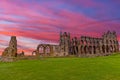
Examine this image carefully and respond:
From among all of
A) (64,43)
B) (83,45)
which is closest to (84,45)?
(83,45)

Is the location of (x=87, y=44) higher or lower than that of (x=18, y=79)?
higher

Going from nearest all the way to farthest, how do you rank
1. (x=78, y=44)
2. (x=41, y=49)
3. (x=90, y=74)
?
(x=90, y=74)
(x=41, y=49)
(x=78, y=44)

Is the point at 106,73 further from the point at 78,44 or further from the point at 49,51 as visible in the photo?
the point at 78,44

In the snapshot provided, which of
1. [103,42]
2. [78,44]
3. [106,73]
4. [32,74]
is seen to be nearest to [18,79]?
[32,74]

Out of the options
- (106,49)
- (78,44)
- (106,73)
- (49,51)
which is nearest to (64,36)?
(78,44)

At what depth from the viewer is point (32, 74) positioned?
26547 millimetres

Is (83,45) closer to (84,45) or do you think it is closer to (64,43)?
(84,45)

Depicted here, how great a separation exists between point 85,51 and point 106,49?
44.5 feet

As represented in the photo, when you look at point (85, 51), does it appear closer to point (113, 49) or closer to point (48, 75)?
point (113, 49)

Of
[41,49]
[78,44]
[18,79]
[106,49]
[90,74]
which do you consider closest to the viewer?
[18,79]

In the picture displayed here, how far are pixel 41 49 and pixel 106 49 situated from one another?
136 feet

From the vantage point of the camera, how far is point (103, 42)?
424ft

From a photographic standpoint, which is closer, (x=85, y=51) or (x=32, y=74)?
(x=32, y=74)

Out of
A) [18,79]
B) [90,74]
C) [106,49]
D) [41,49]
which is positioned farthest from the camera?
[106,49]
